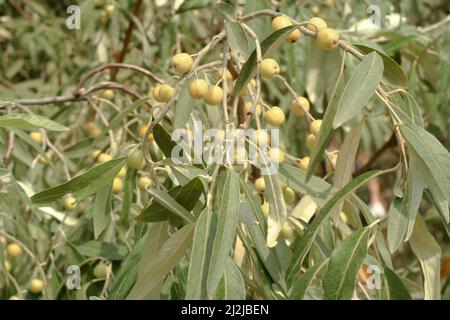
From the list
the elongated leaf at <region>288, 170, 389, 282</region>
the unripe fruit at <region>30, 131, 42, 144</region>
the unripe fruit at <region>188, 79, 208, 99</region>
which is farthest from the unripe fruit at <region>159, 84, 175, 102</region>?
the unripe fruit at <region>30, 131, 42, 144</region>

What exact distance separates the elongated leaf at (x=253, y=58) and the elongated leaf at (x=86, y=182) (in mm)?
208

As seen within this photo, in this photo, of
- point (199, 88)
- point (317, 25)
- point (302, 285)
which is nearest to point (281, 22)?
point (317, 25)

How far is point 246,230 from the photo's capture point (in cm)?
106

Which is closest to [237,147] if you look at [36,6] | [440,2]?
[36,6]

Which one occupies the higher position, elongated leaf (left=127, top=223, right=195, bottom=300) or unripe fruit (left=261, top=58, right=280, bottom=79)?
unripe fruit (left=261, top=58, right=280, bottom=79)

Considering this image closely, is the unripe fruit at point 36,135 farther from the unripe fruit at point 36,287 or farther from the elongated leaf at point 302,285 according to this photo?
the elongated leaf at point 302,285

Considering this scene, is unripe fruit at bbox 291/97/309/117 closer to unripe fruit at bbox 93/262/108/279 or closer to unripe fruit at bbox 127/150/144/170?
unripe fruit at bbox 127/150/144/170

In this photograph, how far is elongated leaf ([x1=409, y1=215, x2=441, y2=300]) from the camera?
1.05m

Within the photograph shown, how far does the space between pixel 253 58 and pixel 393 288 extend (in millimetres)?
333

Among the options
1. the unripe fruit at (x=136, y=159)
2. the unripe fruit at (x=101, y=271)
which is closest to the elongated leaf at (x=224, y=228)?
the unripe fruit at (x=136, y=159)

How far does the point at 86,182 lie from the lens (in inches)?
44.1

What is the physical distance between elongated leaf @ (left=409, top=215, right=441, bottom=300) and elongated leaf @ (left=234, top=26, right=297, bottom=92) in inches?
11.3

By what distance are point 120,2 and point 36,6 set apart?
0.58m
